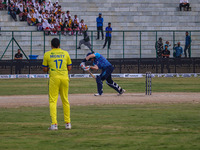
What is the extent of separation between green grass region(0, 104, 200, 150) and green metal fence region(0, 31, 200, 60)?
21972 millimetres

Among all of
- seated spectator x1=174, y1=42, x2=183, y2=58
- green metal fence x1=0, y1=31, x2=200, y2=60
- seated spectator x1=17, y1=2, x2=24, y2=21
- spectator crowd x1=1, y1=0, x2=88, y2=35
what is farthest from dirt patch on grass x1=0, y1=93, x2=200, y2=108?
seated spectator x1=17, y1=2, x2=24, y2=21

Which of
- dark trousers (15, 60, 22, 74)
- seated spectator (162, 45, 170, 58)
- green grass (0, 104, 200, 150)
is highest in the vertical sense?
seated spectator (162, 45, 170, 58)

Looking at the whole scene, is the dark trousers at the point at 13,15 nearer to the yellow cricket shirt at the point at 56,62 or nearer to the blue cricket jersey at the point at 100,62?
the blue cricket jersey at the point at 100,62

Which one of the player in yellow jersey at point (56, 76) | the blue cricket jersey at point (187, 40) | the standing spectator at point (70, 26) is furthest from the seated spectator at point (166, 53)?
the player in yellow jersey at point (56, 76)

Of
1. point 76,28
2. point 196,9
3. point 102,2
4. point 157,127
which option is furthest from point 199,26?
point 157,127

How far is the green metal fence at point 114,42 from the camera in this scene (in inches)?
1463

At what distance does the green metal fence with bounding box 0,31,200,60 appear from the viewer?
122 feet

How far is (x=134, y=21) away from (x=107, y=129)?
33.0m

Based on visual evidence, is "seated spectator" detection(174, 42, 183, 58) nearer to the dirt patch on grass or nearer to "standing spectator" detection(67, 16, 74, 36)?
"standing spectator" detection(67, 16, 74, 36)

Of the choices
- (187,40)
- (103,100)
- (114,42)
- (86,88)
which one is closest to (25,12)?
(114,42)

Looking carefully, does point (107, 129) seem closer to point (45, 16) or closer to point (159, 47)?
point (159, 47)

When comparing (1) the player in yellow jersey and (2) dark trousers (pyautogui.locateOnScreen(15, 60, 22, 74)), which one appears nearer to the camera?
(1) the player in yellow jersey

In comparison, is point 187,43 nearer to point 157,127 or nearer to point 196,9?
point 196,9

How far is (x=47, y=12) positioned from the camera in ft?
128
